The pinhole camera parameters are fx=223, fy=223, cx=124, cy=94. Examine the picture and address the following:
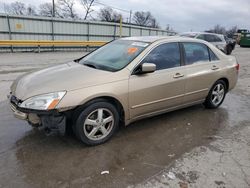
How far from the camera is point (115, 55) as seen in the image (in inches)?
157

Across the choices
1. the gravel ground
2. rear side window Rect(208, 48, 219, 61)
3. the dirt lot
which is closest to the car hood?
the dirt lot

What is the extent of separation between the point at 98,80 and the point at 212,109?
3092 millimetres

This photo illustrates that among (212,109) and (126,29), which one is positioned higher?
(126,29)

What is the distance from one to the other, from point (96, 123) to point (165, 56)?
5.75 feet

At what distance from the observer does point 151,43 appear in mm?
3906

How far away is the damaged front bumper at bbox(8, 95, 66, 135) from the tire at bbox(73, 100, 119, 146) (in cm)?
21

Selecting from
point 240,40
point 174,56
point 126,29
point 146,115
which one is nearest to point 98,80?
point 146,115

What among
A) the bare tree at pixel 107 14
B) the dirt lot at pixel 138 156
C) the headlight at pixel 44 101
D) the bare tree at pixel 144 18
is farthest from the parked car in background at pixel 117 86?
the bare tree at pixel 144 18

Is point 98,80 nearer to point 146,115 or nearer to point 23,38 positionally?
point 146,115

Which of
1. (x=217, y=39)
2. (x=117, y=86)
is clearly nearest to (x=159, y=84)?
(x=117, y=86)

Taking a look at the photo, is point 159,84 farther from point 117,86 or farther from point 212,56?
point 212,56

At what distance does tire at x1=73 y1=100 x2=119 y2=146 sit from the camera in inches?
122

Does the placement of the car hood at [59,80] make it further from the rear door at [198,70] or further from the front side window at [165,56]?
the rear door at [198,70]

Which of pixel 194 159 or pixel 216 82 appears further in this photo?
pixel 216 82
